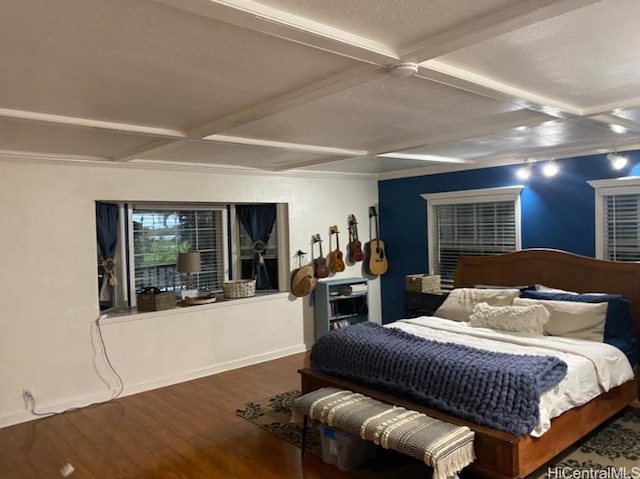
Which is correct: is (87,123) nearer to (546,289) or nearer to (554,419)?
(554,419)

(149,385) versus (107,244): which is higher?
(107,244)

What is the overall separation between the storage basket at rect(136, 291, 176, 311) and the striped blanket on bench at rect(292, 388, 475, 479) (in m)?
2.25

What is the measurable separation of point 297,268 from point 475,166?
243 centimetres

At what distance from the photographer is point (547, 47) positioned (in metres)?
2.09

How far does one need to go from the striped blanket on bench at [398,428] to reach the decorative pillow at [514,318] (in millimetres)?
1531

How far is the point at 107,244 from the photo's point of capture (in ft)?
17.0

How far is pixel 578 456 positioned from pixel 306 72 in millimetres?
2955

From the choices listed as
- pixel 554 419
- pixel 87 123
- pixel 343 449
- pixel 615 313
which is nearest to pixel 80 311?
pixel 87 123

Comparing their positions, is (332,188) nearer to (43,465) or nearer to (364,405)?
(364,405)

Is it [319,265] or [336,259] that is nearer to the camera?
[319,265]

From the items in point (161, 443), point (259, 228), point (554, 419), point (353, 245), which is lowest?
point (161, 443)

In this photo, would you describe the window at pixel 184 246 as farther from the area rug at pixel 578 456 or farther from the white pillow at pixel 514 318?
the white pillow at pixel 514 318

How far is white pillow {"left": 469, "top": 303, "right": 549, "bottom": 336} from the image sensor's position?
163 inches

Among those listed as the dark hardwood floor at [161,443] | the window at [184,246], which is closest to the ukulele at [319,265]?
the window at [184,246]
